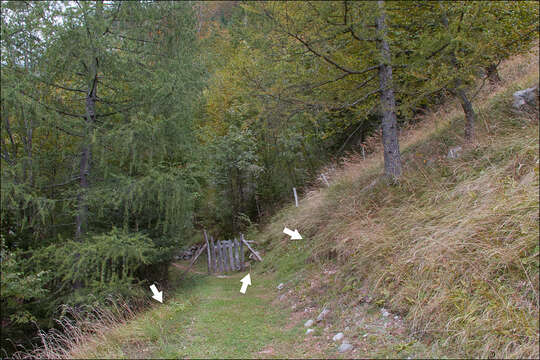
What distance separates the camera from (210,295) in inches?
288

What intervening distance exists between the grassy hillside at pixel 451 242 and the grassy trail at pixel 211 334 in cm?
70

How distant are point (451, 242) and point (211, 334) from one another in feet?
10.4

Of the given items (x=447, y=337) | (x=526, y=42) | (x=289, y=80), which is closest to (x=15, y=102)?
(x=289, y=80)

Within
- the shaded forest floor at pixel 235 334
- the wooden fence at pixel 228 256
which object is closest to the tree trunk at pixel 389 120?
the shaded forest floor at pixel 235 334

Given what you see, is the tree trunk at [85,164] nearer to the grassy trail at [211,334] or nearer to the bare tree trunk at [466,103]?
the grassy trail at [211,334]

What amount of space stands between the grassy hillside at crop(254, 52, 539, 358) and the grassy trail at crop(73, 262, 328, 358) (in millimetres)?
700

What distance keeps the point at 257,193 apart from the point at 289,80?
8956mm

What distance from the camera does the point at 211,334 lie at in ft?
14.4

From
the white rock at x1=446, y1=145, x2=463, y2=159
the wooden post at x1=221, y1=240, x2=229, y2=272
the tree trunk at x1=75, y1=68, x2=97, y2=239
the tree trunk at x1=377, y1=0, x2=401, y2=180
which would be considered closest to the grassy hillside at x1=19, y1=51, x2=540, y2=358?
the white rock at x1=446, y1=145, x2=463, y2=159

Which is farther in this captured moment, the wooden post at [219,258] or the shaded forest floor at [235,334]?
the wooden post at [219,258]

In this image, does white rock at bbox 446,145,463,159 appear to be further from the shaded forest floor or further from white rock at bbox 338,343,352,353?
white rock at bbox 338,343,352,353

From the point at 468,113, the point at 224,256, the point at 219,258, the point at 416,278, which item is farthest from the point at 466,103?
the point at 219,258

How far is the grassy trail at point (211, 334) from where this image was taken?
374 cm

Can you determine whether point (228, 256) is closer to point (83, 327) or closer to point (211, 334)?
point (83, 327)
